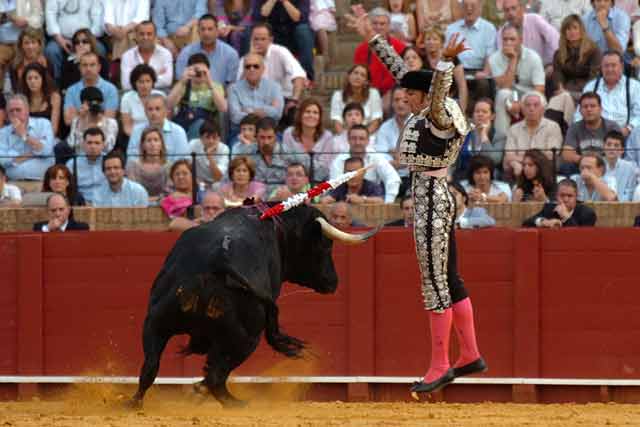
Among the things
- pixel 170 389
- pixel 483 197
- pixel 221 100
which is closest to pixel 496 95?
pixel 483 197

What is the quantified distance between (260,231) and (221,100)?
370cm

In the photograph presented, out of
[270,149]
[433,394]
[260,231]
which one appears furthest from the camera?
[270,149]

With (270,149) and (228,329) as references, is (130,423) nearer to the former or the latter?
(228,329)

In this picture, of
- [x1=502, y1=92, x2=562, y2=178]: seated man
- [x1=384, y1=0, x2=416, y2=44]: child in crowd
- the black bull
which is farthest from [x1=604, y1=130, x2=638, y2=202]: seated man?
the black bull

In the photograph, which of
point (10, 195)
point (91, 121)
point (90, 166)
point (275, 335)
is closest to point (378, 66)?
point (91, 121)

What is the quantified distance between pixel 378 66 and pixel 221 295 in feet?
14.6

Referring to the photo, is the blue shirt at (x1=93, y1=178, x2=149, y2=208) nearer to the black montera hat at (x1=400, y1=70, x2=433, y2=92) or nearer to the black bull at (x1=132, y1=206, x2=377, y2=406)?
the black bull at (x1=132, y1=206, x2=377, y2=406)

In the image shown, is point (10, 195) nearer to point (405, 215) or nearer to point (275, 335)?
point (405, 215)

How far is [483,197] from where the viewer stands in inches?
410

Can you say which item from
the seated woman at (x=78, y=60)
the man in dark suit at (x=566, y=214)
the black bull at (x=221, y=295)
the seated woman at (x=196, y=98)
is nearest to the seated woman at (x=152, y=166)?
the seated woman at (x=196, y=98)

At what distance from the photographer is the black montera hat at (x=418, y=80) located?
765cm

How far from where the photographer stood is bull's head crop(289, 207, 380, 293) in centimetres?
839

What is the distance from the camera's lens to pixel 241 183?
10562mm

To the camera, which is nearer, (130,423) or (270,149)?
(130,423)
